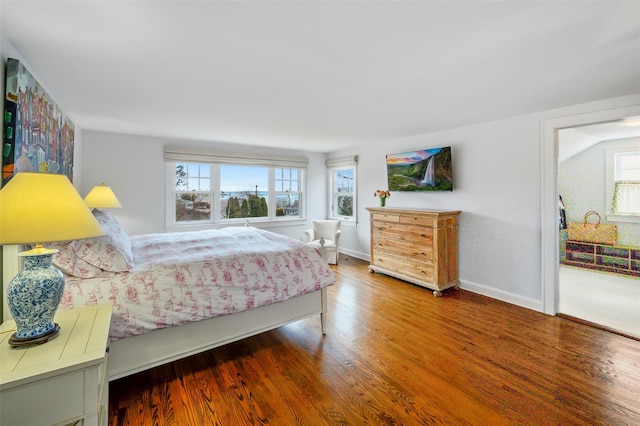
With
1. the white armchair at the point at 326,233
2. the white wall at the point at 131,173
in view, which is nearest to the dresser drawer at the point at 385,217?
the white armchair at the point at 326,233

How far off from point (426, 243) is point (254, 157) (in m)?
3.34

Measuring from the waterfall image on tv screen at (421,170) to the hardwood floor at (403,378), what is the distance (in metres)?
1.84

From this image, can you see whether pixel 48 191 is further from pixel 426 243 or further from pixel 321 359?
pixel 426 243

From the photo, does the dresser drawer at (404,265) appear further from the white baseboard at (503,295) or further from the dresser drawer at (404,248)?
the white baseboard at (503,295)

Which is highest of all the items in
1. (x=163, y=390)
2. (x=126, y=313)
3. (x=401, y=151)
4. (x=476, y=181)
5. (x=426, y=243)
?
(x=401, y=151)

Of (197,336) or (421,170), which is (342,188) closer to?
(421,170)

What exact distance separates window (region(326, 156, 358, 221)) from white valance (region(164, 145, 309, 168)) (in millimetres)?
717

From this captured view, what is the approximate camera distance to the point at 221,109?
9.90 ft

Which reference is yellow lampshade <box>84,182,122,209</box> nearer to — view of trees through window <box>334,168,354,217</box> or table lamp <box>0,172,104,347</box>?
table lamp <box>0,172,104,347</box>

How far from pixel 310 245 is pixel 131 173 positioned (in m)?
3.30

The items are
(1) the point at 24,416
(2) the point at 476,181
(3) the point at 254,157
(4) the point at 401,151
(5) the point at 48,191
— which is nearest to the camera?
(1) the point at 24,416

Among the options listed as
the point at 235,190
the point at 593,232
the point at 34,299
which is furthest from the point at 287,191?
the point at 593,232

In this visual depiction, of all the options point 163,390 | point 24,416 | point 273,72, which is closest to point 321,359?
point 163,390

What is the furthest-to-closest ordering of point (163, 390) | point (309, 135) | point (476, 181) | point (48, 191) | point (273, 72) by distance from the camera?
point (309, 135)
point (476, 181)
point (273, 72)
point (163, 390)
point (48, 191)
